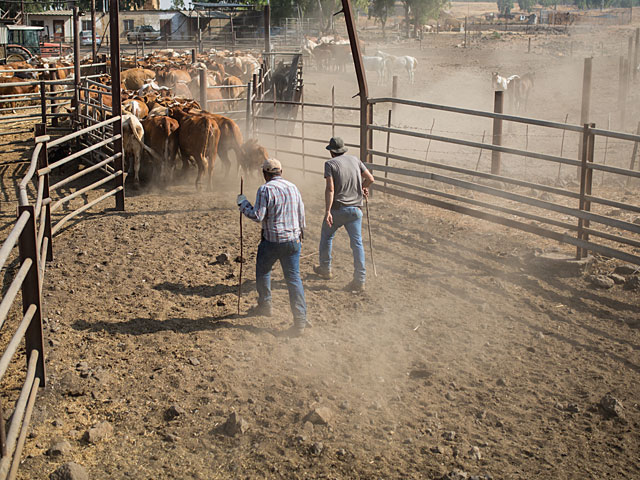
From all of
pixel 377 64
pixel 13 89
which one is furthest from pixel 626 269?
pixel 377 64

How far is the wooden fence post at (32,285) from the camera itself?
439 cm

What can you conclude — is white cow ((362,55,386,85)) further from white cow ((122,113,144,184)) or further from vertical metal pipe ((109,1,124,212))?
vertical metal pipe ((109,1,124,212))

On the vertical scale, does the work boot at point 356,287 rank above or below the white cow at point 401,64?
below

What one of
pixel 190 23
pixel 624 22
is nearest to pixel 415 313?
pixel 190 23

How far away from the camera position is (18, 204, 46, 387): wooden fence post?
14.4 ft

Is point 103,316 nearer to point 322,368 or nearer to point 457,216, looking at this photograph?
point 322,368

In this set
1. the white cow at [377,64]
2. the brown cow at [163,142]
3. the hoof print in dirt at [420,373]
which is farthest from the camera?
the white cow at [377,64]

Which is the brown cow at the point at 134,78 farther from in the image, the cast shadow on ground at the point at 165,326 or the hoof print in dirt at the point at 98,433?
the hoof print in dirt at the point at 98,433

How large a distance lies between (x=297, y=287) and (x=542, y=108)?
2052 cm

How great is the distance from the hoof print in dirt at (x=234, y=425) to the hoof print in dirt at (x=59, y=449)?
3.07 ft

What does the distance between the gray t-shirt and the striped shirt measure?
1130mm

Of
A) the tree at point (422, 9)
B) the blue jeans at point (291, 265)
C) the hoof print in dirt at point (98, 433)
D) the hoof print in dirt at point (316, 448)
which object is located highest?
the tree at point (422, 9)

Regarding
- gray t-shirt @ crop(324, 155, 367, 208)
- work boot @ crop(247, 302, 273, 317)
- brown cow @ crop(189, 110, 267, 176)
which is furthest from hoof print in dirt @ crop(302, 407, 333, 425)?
brown cow @ crop(189, 110, 267, 176)

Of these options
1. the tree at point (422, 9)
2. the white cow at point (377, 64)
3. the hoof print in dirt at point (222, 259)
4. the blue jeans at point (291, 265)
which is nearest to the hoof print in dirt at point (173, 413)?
the blue jeans at point (291, 265)
